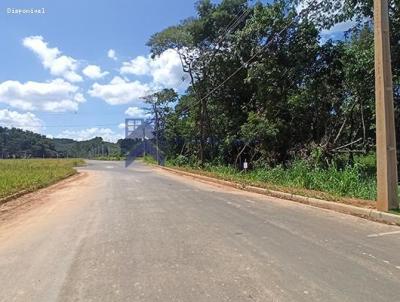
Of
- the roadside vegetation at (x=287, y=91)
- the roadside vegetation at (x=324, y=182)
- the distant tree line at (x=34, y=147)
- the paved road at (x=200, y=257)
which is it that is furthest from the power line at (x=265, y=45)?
the distant tree line at (x=34, y=147)

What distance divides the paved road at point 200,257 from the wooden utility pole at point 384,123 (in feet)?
3.45

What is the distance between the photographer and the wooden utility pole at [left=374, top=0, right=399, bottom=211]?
11.7m

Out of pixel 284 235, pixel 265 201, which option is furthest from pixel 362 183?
pixel 284 235

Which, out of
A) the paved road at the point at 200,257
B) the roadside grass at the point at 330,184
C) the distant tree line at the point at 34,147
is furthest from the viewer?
the distant tree line at the point at 34,147

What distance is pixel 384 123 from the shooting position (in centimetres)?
1177

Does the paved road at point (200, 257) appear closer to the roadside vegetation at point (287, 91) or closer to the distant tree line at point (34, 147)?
the roadside vegetation at point (287, 91)

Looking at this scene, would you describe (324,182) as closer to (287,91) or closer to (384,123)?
(384,123)

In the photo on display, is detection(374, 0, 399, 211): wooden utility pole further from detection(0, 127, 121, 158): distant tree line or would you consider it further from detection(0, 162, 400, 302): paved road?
detection(0, 127, 121, 158): distant tree line

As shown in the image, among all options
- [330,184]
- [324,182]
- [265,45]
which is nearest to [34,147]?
[265,45]

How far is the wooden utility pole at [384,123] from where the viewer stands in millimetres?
11664

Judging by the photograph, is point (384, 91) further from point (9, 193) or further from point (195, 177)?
point (195, 177)

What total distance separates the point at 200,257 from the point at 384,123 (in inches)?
263

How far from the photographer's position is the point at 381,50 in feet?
39.5

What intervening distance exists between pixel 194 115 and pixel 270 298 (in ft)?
145
